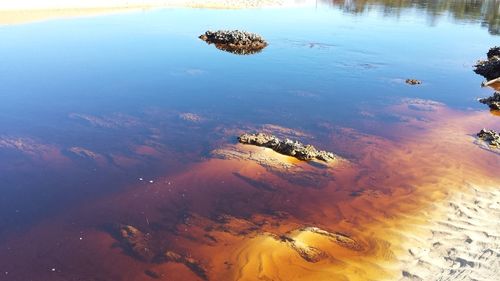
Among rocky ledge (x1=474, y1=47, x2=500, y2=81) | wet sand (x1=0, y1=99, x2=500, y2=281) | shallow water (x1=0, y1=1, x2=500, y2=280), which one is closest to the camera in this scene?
wet sand (x1=0, y1=99, x2=500, y2=281)

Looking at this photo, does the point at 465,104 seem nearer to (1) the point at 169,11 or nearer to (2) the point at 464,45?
(2) the point at 464,45

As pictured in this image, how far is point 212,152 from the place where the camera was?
10859 millimetres

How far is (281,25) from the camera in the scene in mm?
31391

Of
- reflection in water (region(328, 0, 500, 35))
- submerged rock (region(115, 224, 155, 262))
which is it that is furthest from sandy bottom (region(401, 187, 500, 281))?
reflection in water (region(328, 0, 500, 35))

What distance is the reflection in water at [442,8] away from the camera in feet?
131

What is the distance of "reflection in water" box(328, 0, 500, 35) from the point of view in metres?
40.0

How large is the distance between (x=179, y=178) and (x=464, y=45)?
24729 mm

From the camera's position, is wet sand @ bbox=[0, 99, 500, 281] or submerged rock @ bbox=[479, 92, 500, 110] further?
submerged rock @ bbox=[479, 92, 500, 110]

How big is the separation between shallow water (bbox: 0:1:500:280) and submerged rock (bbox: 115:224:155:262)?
140mm

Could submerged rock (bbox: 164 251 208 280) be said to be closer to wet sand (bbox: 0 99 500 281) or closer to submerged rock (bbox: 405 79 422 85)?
wet sand (bbox: 0 99 500 281)

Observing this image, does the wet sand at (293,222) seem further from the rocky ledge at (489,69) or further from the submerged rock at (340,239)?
the rocky ledge at (489,69)

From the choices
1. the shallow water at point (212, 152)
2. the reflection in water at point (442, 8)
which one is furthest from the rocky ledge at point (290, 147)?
the reflection in water at point (442, 8)

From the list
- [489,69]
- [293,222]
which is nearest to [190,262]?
[293,222]

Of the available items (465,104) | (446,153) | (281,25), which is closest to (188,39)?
(281,25)
